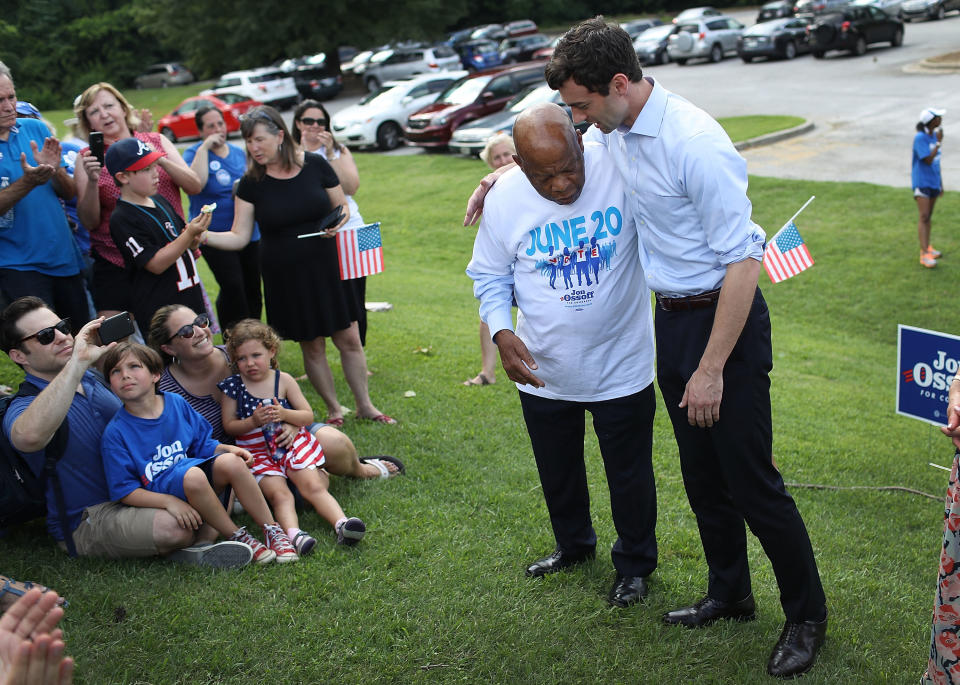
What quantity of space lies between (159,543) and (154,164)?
235 cm

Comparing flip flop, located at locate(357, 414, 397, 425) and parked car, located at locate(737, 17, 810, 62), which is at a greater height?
parked car, located at locate(737, 17, 810, 62)

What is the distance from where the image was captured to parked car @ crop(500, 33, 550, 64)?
133 feet

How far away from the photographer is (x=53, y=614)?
2035 millimetres

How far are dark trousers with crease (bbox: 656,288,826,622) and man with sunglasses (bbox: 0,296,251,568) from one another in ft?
6.97

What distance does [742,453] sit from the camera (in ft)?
10.7

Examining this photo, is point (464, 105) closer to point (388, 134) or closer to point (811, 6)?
point (388, 134)

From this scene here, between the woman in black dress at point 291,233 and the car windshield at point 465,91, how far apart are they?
17188 mm

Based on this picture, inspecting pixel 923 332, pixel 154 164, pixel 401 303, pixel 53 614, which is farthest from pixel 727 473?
pixel 401 303

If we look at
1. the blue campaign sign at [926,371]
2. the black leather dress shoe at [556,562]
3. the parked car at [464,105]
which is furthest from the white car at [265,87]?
the black leather dress shoe at [556,562]

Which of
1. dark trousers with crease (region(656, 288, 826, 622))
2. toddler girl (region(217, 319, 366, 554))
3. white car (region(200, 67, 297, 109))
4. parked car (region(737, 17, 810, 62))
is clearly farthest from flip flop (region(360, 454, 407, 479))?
parked car (region(737, 17, 810, 62))

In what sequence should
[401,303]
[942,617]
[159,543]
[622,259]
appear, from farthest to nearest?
[401,303] → [159,543] → [622,259] → [942,617]

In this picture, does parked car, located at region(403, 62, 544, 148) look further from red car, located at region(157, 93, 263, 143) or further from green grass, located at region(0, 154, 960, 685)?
green grass, located at region(0, 154, 960, 685)

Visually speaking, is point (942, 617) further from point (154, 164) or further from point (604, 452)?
point (154, 164)

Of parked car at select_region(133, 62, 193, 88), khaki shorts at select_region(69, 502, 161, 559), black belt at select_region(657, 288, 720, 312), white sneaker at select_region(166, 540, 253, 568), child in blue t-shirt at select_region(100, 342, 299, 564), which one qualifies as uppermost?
parked car at select_region(133, 62, 193, 88)
